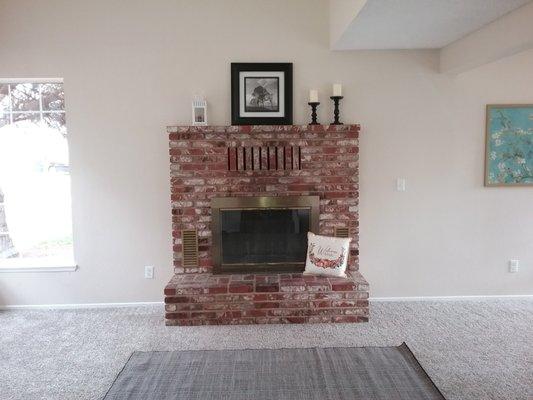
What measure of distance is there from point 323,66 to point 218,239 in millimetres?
1801

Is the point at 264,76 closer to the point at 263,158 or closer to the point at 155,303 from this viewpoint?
the point at 263,158

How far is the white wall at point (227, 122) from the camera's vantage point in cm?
346

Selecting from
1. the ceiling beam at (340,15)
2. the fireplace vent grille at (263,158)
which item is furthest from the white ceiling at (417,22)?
the fireplace vent grille at (263,158)

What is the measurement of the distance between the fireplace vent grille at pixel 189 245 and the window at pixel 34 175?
43.9 inches

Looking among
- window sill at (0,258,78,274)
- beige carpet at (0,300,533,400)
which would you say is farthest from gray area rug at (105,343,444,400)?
window sill at (0,258,78,274)

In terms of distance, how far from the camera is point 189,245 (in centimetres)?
353

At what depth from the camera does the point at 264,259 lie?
11.8ft

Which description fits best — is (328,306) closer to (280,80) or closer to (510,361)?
(510,361)

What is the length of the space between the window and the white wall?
7.6 inches

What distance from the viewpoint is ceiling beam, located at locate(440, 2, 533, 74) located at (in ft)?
8.02

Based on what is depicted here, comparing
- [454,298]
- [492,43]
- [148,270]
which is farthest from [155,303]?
[492,43]

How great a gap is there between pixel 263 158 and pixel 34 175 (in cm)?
214

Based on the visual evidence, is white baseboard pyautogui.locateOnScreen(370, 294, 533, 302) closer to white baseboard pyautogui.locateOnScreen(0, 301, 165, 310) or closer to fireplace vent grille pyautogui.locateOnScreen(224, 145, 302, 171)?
fireplace vent grille pyautogui.locateOnScreen(224, 145, 302, 171)

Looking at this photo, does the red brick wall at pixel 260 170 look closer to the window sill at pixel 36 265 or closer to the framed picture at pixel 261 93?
the framed picture at pixel 261 93
